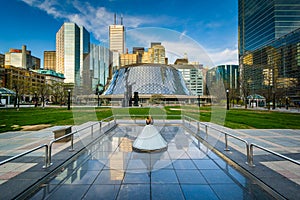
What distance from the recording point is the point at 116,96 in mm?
59469

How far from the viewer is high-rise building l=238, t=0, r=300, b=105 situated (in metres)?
55.4

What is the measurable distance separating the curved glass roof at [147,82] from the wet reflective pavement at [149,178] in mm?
55860

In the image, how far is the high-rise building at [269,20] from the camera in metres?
82.6

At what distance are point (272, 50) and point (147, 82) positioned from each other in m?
55.1

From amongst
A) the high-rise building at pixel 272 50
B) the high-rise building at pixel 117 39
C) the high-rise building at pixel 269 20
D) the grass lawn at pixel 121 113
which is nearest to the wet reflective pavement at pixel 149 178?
the grass lawn at pixel 121 113

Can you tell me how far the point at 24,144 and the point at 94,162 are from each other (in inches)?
179

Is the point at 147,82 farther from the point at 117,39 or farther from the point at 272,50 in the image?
the point at 117,39

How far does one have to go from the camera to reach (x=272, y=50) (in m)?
72.1

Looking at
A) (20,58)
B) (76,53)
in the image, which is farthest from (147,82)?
(20,58)

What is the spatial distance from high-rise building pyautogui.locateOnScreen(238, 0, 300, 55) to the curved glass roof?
56.7 metres

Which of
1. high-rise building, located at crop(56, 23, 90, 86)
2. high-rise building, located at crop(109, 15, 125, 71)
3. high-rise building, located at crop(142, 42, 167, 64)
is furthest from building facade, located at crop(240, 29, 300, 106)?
high-rise building, located at crop(109, 15, 125, 71)

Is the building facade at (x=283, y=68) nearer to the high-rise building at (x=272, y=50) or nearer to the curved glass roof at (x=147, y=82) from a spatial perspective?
the high-rise building at (x=272, y=50)

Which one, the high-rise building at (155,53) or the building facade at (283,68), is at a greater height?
the building facade at (283,68)

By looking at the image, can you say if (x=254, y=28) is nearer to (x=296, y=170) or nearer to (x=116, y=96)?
(x=116, y=96)
